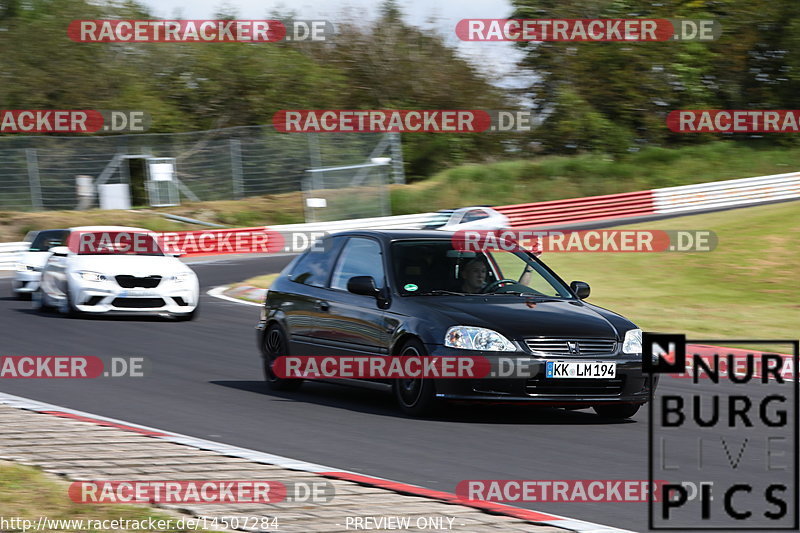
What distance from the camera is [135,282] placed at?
16.2 m

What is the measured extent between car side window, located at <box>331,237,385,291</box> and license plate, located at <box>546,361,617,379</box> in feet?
5.66

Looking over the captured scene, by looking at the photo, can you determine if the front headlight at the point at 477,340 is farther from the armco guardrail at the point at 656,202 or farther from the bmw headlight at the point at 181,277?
the armco guardrail at the point at 656,202

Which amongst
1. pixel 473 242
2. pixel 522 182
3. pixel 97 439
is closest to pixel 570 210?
pixel 522 182

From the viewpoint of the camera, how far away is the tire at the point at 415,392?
8.89 metres

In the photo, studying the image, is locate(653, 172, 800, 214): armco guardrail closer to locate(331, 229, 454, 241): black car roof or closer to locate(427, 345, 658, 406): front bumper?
locate(331, 229, 454, 241): black car roof

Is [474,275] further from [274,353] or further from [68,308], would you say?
[68,308]

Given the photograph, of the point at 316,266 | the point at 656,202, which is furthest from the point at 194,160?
the point at 316,266

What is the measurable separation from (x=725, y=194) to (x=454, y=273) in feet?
111

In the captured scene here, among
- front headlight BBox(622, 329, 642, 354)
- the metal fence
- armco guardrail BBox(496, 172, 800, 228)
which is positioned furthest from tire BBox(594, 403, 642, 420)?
armco guardrail BBox(496, 172, 800, 228)

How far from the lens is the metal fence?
3338 centimetres

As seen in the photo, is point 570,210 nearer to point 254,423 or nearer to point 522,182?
point 522,182

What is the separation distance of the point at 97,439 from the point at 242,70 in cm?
4250

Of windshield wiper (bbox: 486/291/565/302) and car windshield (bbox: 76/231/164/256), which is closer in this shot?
windshield wiper (bbox: 486/291/565/302)

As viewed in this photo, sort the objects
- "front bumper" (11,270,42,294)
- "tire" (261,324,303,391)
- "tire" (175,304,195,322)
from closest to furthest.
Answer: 1. "tire" (261,324,303,391)
2. "tire" (175,304,195,322)
3. "front bumper" (11,270,42,294)
